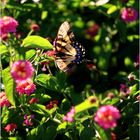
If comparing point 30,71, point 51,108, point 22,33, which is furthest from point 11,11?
point 30,71

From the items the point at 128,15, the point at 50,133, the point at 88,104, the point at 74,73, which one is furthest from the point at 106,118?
the point at 74,73

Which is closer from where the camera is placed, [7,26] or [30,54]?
[7,26]

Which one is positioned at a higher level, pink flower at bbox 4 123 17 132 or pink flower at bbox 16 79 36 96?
pink flower at bbox 16 79 36 96

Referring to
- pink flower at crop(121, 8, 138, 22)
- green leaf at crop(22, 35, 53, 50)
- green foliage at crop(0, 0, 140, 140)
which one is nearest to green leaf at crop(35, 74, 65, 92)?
green foliage at crop(0, 0, 140, 140)

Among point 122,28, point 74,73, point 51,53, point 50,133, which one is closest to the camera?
point 50,133

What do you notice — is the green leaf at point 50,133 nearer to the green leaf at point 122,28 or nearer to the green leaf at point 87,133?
the green leaf at point 87,133

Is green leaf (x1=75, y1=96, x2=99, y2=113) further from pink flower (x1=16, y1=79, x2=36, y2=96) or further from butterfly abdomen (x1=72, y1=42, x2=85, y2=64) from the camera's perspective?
butterfly abdomen (x1=72, y1=42, x2=85, y2=64)

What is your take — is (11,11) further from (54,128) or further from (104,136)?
(104,136)

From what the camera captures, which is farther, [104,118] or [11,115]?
[11,115]

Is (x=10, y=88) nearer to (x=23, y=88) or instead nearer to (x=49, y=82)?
(x=23, y=88)
